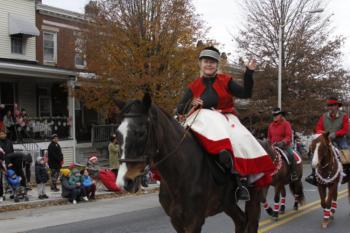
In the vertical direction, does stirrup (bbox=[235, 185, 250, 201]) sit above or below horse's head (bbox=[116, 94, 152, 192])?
below

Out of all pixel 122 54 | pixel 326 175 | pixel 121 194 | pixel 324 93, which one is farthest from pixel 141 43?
pixel 324 93

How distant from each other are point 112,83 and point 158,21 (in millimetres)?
3663

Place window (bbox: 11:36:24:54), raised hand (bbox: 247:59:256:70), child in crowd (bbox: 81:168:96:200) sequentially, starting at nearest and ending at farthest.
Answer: raised hand (bbox: 247:59:256:70), child in crowd (bbox: 81:168:96:200), window (bbox: 11:36:24:54)

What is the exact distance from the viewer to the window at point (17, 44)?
25953 mm

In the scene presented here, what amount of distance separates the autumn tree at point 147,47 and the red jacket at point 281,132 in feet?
34.0

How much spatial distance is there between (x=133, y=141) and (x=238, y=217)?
2.62 m

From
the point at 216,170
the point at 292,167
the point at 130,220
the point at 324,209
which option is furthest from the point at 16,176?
the point at 216,170

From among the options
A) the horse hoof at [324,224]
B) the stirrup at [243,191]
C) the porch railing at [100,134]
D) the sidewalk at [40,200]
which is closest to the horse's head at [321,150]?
the horse hoof at [324,224]

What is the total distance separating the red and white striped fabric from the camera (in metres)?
5.20

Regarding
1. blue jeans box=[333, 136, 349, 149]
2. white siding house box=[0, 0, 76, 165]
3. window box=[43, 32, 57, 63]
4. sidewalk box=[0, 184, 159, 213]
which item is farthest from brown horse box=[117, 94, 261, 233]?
window box=[43, 32, 57, 63]

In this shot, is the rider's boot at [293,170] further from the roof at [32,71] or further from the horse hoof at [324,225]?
the roof at [32,71]

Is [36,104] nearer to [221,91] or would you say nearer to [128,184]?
[221,91]

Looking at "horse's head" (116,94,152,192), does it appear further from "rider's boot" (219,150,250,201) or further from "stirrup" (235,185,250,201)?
"stirrup" (235,185,250,201)

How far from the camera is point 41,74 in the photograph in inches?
923
